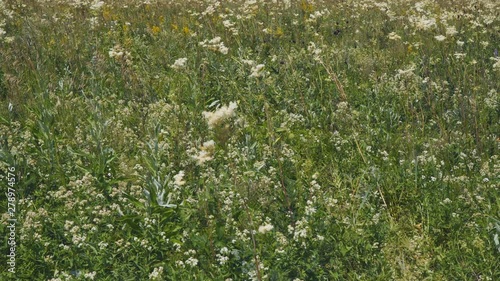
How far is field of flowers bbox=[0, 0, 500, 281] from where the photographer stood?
2.89 m

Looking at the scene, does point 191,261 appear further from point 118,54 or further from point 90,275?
point 118,54

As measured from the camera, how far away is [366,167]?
12.8 feet

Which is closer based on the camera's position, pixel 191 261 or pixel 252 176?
pixel 191 261

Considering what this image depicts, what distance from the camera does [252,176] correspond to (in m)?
3.69

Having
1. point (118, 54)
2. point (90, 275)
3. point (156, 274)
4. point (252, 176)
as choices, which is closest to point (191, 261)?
point (156, 274)

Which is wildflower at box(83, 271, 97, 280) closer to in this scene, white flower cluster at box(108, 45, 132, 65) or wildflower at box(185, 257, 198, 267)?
wildflower at box(185, 257, 198, 267)

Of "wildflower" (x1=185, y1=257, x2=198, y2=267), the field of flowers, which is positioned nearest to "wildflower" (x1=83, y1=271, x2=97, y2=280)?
the field of flowers

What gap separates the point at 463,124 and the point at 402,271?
224cm

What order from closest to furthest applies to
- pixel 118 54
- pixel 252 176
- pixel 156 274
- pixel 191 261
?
pixel 156 274
pixel 191 261
pixel 252 176
pixel 118 54

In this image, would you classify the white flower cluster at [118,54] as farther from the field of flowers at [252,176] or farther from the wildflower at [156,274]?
the wildflower at [156,274]

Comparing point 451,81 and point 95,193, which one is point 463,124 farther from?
point 95,193

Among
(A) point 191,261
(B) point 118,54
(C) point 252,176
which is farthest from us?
(B) point 118,54

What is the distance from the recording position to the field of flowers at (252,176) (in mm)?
2889

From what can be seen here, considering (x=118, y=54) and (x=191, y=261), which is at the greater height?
(x=118, y=54)
